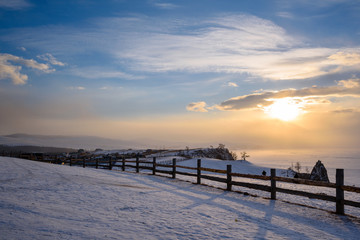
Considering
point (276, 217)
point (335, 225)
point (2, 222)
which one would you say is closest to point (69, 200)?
point (2, 222)

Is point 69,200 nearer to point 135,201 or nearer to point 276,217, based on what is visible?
point 135,201

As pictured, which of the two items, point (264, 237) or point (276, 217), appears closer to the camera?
point (264, 237)

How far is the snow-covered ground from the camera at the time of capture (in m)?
5.66

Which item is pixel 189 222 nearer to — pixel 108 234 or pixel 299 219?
pixel 108 234

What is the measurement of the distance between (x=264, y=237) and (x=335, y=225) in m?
3.17

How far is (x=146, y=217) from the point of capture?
7137mm

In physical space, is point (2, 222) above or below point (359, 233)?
above

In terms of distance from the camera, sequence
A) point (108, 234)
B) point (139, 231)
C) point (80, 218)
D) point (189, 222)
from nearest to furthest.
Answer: point (108, 234) → point (139, 231) → point (80, 218) → point (189, 222)

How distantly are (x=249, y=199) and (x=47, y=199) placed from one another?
7.85 metres

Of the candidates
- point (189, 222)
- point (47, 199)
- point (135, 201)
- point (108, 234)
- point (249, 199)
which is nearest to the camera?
point (108, 234)

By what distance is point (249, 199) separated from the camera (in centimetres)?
1138

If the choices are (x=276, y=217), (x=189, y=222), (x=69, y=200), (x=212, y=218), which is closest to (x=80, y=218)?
(x=69, y=200)

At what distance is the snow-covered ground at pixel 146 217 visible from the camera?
5660 millimetres

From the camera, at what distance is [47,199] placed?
26.9 ft
